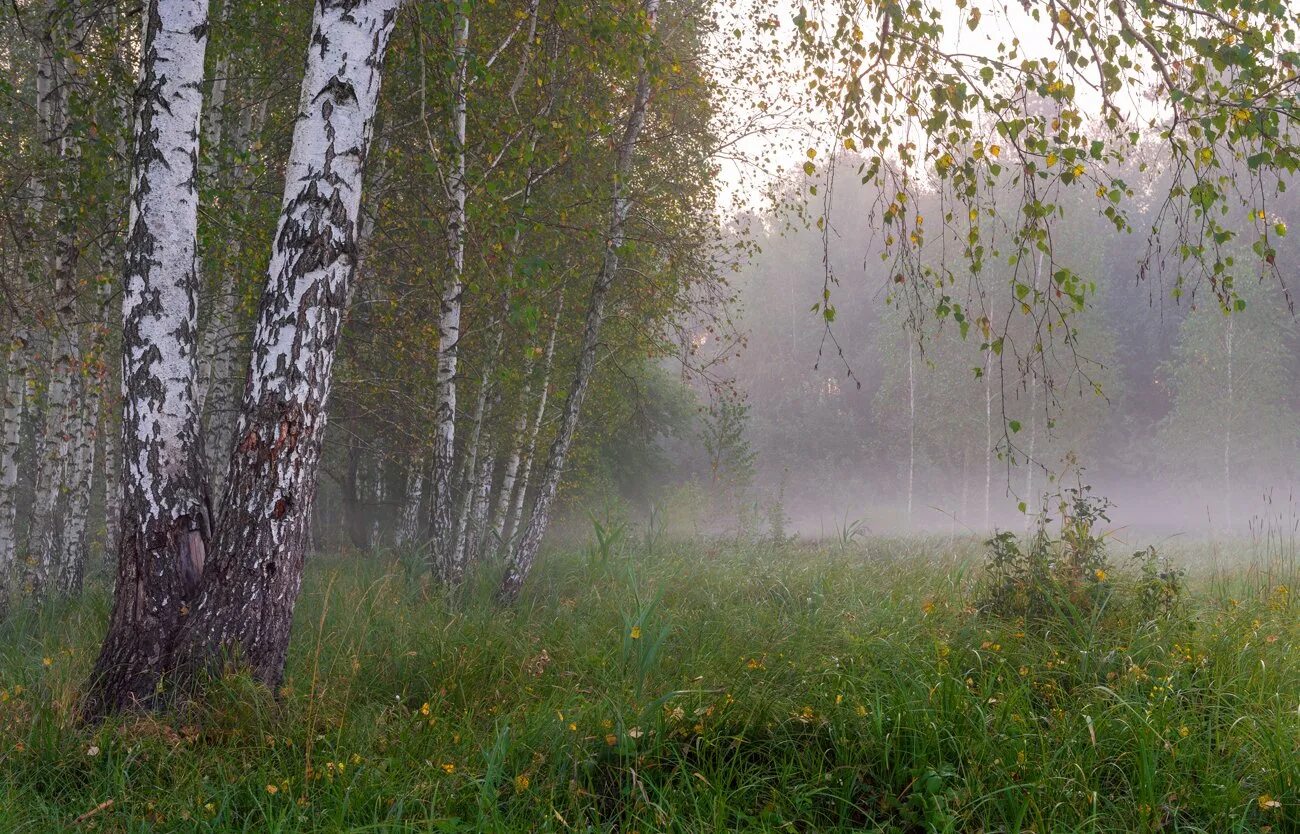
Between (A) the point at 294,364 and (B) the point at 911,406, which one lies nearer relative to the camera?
(A) the point at 294,364

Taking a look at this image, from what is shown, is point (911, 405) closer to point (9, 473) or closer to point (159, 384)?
point (9, 473)

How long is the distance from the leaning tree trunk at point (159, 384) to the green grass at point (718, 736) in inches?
12.0

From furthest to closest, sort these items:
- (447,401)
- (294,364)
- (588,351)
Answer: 1. (588,351)
2. (447,401)
3. (294,364)

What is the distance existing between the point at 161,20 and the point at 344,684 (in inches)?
130

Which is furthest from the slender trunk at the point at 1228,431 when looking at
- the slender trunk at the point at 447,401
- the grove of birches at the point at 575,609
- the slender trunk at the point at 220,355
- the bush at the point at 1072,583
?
the slender trunk at the point at 220,355

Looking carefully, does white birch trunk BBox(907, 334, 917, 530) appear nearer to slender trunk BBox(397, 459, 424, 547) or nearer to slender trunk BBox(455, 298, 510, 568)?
slender trunk BBox(397, 459, 424, 547)

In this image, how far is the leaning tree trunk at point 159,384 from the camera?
3.71 meters

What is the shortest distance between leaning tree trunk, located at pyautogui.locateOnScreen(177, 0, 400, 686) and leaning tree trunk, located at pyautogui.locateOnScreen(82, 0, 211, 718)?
Answer: 21 cm

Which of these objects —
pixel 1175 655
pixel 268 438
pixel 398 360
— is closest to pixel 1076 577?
pixel 1175 655

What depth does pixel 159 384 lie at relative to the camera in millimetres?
3947

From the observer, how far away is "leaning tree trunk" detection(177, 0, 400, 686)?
3699 millimetres

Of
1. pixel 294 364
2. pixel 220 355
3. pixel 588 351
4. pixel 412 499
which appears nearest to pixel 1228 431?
pixel 412 499

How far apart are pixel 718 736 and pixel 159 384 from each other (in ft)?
9.76

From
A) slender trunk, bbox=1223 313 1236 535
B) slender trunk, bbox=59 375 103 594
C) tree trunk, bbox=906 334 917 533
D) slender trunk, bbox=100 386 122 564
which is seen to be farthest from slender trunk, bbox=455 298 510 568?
slender trunk, bbox=1223 313 1236 535
